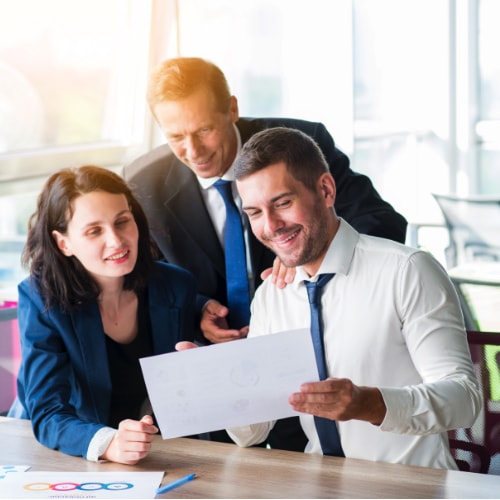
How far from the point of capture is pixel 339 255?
210cm

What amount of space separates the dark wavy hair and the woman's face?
0.07ft

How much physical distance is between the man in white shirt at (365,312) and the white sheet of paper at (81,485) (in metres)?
0.31

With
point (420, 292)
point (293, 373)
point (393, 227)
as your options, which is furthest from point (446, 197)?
point (293, 373)

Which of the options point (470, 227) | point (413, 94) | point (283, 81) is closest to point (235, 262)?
point (470, 227)

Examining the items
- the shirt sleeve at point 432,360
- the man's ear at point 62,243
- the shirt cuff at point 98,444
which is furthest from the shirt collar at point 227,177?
the shirt cuff at point 98,444

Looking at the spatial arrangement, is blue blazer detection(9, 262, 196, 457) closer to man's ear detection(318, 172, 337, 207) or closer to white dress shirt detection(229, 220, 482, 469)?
white dress shirt detection(229, 220, 482, 469)

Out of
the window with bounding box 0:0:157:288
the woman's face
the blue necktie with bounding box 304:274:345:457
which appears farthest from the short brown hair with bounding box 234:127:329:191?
the window with bounding box 0:0:157:288

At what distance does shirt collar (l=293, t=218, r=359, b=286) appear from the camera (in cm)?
209

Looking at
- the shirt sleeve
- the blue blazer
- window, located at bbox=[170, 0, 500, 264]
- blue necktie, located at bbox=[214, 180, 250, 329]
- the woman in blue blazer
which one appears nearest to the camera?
the shirt sleeve

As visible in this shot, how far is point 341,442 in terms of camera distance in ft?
6.60

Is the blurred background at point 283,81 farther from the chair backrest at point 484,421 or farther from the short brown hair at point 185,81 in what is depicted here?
the chair backrest at point 484,421

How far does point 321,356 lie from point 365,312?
0.14 metres

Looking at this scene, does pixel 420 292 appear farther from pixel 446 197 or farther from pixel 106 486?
pixel 446 197

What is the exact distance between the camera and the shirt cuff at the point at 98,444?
192 cm
